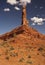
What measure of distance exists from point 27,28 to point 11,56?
26.2 metres

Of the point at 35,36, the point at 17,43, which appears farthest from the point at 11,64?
the point at 35,36

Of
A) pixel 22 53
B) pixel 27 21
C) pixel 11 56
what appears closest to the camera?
pixel 11 56

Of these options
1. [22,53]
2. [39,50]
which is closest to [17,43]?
[39,50]

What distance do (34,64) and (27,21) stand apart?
109 ft

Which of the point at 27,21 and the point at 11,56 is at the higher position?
the point at 27,21

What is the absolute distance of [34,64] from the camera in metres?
28.8

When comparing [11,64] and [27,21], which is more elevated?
[27,21]

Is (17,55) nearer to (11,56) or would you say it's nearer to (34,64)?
(11,56)

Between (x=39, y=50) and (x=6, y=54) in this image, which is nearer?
(x=6, y=54)

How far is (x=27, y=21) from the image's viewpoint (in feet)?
201

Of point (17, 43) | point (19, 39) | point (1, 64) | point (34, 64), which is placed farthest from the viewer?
point (19, 39)

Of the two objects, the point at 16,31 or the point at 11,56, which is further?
the point at 16,31

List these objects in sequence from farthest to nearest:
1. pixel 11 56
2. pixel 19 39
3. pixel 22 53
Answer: pixel 19 39 → pixel 22 53 → pixel 11 56

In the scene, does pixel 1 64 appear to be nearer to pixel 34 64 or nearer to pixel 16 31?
pixel 34 64
